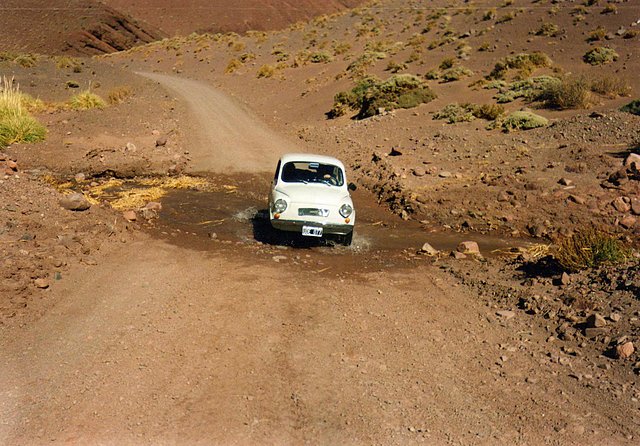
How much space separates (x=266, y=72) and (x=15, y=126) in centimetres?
2483

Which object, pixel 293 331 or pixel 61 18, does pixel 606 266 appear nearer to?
pixel 293 331

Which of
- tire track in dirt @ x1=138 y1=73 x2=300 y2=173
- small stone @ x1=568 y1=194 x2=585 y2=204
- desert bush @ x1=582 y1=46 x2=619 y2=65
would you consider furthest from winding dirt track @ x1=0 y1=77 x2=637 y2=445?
→ desert bush @ x1=582 y1=46 x2=619 y2=65

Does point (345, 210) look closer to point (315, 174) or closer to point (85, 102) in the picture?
point (315, 174)

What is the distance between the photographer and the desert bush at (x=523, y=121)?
20.0m

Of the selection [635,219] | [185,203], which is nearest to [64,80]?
[185,203]

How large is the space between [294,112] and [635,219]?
20.8 metres

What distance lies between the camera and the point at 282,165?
11.7 meters

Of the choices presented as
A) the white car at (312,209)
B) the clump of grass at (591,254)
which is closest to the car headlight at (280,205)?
the white car at (312,209)

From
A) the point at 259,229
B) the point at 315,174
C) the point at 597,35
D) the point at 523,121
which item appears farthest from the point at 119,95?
the point at 597,35

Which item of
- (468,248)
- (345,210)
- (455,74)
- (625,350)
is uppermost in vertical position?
(455,74)

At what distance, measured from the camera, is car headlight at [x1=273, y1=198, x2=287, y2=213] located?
10570 mm

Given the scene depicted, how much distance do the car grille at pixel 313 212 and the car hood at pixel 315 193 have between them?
0.45 feet

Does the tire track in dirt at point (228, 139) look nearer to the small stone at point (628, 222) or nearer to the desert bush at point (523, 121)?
the desert bush at point (523, 121)

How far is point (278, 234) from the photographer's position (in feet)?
38.6
